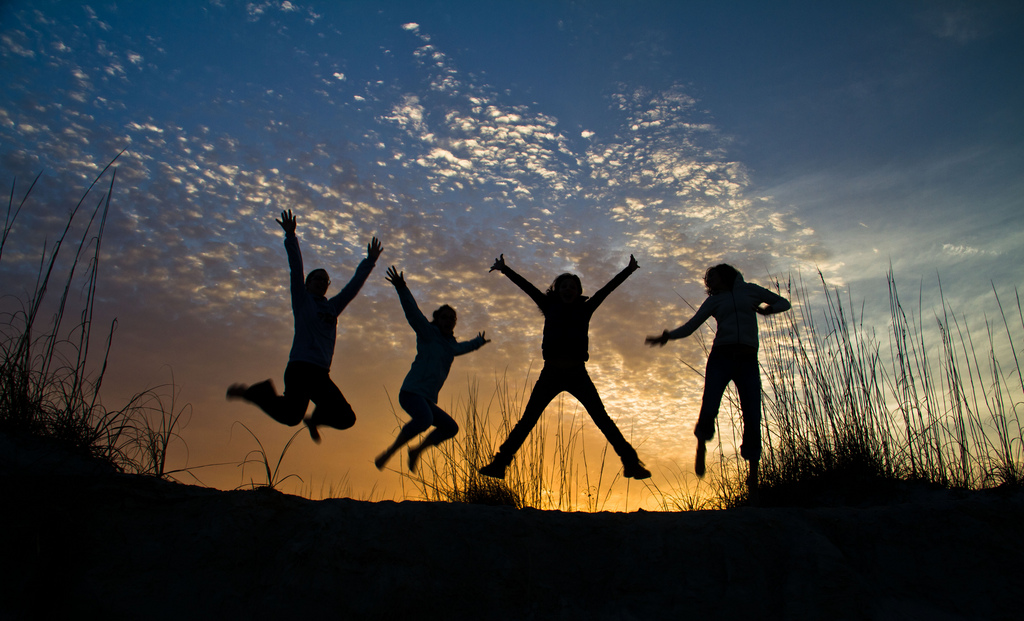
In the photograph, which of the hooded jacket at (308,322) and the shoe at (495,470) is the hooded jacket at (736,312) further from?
the hooded jacket at (308,322)

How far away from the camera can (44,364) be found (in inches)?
→ 120

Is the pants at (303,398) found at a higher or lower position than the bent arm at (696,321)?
lower

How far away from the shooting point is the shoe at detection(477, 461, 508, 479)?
3803 mm

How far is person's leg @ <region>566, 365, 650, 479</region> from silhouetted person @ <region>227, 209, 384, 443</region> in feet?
5.66

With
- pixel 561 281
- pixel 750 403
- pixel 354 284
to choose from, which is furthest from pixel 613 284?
pixel 354 284

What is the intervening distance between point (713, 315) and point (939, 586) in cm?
196

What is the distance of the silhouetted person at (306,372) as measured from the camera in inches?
157

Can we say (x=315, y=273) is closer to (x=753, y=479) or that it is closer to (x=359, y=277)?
(x=359, y=277)

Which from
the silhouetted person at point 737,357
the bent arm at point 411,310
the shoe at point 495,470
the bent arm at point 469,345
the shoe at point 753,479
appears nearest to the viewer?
the shoe at point 753,479


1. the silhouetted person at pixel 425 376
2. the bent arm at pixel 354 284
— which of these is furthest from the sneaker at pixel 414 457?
the bent arm at pixel 354 284

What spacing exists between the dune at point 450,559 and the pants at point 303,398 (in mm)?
1411

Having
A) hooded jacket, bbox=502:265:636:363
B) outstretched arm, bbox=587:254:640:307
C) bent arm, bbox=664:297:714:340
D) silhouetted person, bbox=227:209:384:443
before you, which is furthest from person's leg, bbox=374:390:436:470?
bent arm, bbox=664:297:714:340

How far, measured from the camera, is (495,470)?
150 inches

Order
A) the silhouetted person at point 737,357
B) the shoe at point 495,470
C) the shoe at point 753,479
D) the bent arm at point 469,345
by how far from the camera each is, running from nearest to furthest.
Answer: the shoe at point 753,479
the silhouetted person at point 737,357
the shoe at point 495,470
the bent arm at point 469,345
